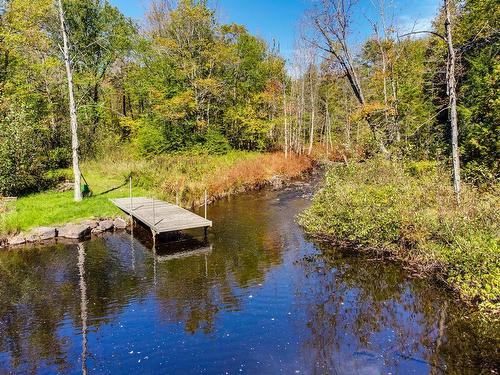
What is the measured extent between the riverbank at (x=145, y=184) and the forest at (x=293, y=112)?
0.36 meters

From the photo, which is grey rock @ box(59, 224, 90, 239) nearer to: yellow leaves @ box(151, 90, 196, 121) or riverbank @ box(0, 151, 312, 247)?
riverbank @ box(0, 151, 312, 247)

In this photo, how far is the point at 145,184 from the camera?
82.4ft

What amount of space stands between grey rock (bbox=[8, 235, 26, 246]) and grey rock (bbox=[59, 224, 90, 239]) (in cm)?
147

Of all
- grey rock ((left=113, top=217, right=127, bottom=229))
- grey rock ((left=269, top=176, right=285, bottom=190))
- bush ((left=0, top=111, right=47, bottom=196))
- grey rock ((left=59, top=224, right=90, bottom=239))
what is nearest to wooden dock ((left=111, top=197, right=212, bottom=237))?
grey rock ((left=113, top=217, right=127, bottom=229))

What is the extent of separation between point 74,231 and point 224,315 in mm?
10031

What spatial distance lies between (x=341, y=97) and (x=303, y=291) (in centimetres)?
4651

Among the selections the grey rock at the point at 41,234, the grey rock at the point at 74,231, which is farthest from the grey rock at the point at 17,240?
the grey rock at the point at 74,231

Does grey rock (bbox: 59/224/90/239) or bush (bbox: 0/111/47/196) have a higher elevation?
bush (bbox: 0/111/47/196)

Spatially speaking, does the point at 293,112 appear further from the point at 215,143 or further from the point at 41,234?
the point at 41,234

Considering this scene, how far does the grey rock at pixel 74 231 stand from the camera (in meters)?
16.8

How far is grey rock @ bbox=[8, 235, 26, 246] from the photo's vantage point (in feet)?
52.0

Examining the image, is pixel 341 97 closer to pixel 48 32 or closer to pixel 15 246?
pixel 48 32

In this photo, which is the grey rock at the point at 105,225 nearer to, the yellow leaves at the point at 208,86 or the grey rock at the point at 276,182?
the grey rock at the point at 276,182

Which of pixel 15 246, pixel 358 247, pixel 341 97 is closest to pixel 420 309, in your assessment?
pixel 358 247
